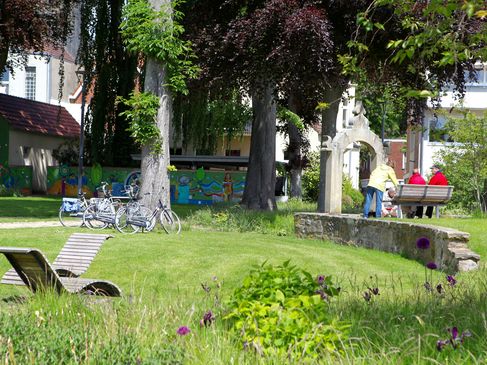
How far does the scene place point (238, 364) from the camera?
637cm

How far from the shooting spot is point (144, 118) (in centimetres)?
2295

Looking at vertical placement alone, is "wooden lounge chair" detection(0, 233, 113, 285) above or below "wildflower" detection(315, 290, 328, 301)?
below

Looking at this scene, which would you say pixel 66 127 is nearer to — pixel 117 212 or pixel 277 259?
pixel 117 212

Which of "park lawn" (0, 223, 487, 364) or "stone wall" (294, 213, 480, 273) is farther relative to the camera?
"stone wall" (294, 213, 480, 273)

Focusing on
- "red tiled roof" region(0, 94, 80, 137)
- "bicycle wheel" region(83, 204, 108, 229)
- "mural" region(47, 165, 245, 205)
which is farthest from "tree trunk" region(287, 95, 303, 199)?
"bicycle wheel" region(83, 204, 108, 229)

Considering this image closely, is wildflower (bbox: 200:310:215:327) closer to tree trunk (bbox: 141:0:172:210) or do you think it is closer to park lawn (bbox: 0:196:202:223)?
tree trunk (bbox: 141:0:172:210)

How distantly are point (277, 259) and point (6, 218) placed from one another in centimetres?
1387

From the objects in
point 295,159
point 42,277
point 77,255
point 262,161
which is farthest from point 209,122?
point 42,277

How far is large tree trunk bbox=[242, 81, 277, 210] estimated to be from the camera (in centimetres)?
3070

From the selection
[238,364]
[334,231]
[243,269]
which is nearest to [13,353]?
[238,364]

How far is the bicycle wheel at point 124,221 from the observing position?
20984 mm

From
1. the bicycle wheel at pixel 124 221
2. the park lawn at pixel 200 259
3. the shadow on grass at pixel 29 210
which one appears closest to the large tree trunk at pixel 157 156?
the bicycle wheel at pixel 124 221

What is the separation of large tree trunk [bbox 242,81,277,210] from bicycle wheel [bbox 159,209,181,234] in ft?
29.9

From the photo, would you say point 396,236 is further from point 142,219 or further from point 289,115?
point 289,115
